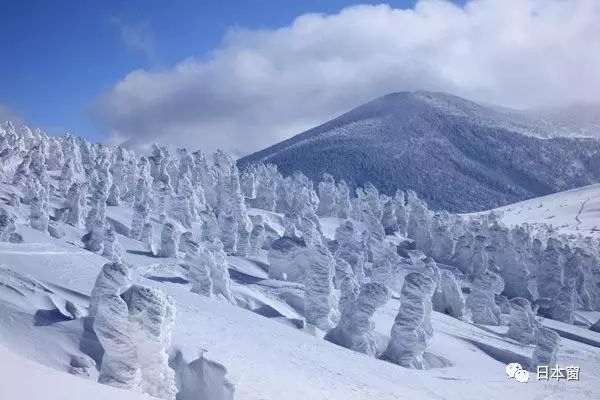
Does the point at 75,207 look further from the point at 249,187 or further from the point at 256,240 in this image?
the point at 249,187

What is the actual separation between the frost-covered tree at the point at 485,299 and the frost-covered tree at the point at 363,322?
2167 centimetres

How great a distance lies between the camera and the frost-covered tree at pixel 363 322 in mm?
29823

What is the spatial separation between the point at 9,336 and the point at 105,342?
3.00 m

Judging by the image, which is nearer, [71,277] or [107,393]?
[107,393]

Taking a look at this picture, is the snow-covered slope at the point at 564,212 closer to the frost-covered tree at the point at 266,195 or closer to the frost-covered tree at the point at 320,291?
the frost-covered tree at the point at 266,195

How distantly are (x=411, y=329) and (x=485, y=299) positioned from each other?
21894 mm

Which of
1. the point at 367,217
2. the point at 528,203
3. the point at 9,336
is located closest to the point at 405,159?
the point at 528,203

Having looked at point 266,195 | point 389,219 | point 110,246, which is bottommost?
point 110,246

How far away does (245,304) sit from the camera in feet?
115

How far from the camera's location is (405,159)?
185125mm

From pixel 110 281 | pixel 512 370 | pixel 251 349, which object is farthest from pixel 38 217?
pixel 512 370

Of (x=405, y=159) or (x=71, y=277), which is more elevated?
(x=405, y=159)

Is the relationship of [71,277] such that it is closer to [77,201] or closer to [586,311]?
[77,201]

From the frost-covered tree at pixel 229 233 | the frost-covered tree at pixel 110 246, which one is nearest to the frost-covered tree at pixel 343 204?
the frost-covered tree at pixel 229 233
